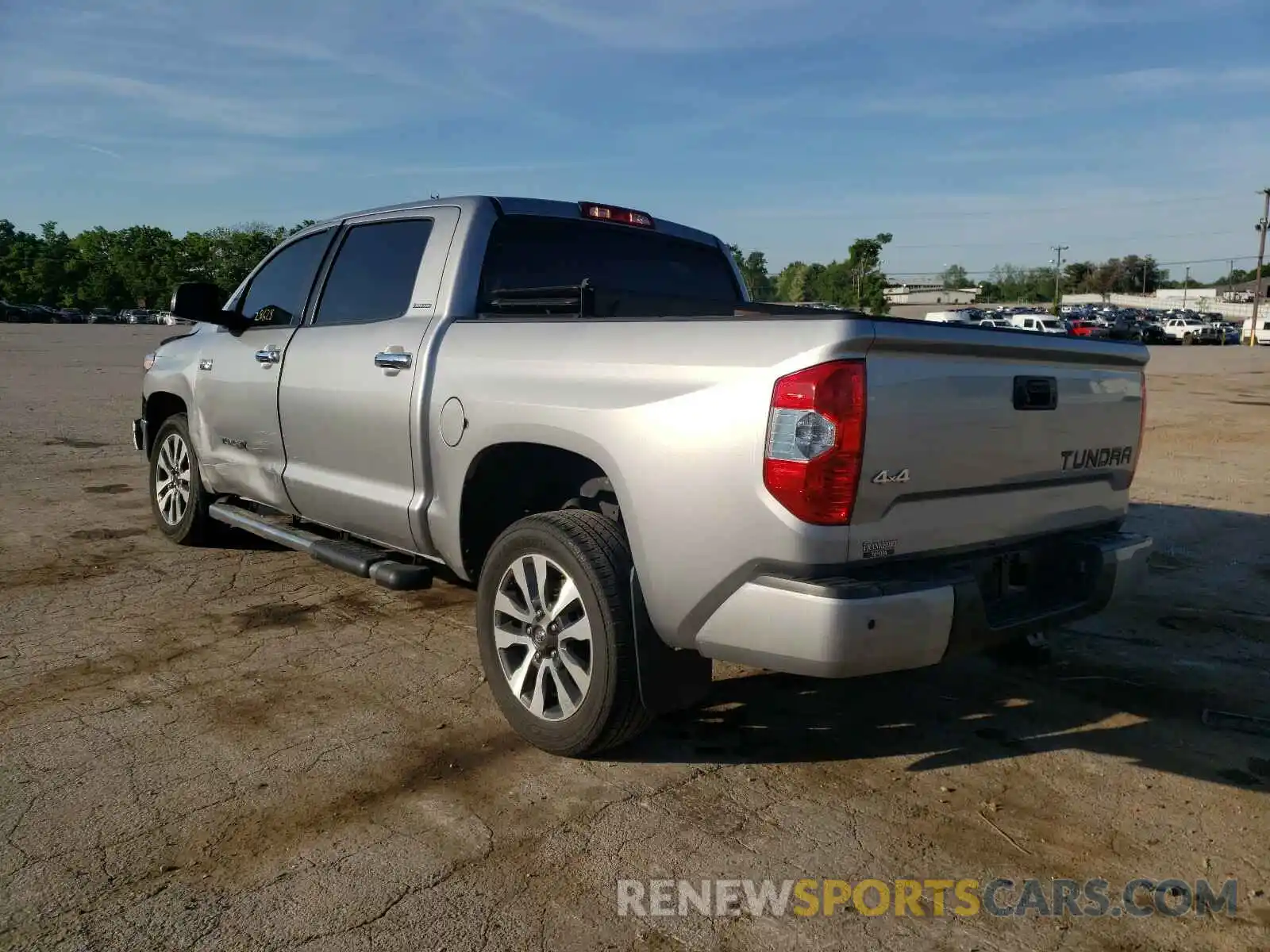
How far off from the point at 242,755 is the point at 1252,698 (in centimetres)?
395

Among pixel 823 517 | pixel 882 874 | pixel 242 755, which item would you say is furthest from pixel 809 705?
pixel 242 755

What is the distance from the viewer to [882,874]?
284 centimetres

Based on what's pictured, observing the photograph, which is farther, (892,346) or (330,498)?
(330,498)

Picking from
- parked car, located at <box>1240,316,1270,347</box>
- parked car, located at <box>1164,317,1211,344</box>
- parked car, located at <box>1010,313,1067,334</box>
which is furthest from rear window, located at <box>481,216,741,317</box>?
parked car, located at <box>1164,317,1211,344</box>

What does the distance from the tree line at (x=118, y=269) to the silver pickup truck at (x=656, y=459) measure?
10083 centimetres

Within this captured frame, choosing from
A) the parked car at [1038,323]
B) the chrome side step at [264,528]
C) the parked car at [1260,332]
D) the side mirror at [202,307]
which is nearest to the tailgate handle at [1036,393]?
the chrome side step at [264,528]

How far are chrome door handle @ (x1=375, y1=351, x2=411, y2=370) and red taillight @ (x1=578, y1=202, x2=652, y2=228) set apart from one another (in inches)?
44.5

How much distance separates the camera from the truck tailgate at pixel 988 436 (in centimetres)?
287

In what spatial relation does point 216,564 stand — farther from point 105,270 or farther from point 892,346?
point 105,270

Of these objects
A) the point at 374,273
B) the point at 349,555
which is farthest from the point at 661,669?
the point at 374,273

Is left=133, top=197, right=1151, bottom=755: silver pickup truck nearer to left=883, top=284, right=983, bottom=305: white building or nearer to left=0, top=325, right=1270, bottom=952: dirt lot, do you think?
left=0, top=325, right=1270, bottom=952: dirt lot

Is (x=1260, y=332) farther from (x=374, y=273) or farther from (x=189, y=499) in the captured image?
(x=374, y=273)

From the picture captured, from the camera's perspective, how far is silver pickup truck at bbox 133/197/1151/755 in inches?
111

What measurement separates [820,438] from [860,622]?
0.51 metres
